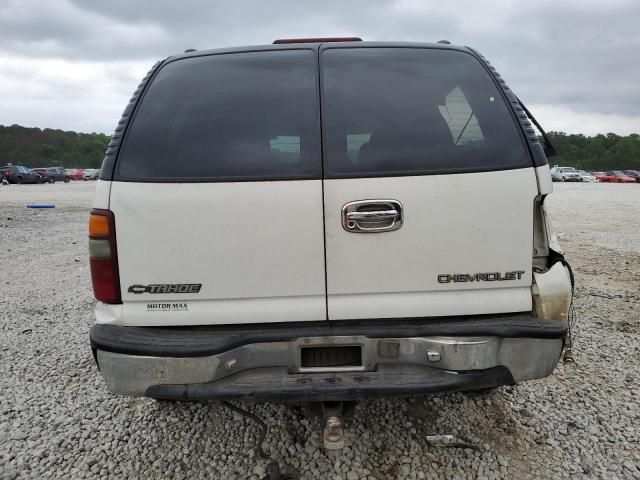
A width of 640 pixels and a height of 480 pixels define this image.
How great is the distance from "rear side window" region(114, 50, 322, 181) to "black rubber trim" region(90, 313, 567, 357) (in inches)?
26.6

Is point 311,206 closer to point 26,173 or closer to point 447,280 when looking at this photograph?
point 447,280

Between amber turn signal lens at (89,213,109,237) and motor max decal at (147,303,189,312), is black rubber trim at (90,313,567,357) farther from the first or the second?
amber turn signal lens at (89,213,109,237)

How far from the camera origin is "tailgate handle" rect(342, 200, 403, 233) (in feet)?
7.07

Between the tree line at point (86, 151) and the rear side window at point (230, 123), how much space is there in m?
91.7

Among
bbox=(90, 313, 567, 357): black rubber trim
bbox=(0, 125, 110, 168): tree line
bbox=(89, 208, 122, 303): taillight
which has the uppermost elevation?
bbox=(0, 125, 110, 168): tree line

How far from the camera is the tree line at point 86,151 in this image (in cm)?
8631

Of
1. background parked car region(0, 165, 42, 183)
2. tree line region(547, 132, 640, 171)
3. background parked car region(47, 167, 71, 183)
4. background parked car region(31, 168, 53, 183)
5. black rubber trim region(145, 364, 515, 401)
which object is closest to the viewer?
black rubber trim region(145, 364, 515, 401)

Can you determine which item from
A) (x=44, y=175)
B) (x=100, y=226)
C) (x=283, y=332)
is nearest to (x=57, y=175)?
(x=44, y=175)

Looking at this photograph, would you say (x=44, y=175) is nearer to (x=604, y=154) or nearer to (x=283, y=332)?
A: (x=283, y=332)

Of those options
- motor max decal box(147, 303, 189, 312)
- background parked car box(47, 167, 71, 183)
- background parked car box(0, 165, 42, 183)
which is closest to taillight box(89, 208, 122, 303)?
motor max decal box(147, 303, 189, 312)

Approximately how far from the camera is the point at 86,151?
3664 inches

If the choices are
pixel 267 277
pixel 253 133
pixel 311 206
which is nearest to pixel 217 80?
pixel 253 133

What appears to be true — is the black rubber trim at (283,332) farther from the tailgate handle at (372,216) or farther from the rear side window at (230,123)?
the rear side window at (230,123)

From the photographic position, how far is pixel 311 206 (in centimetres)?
216
